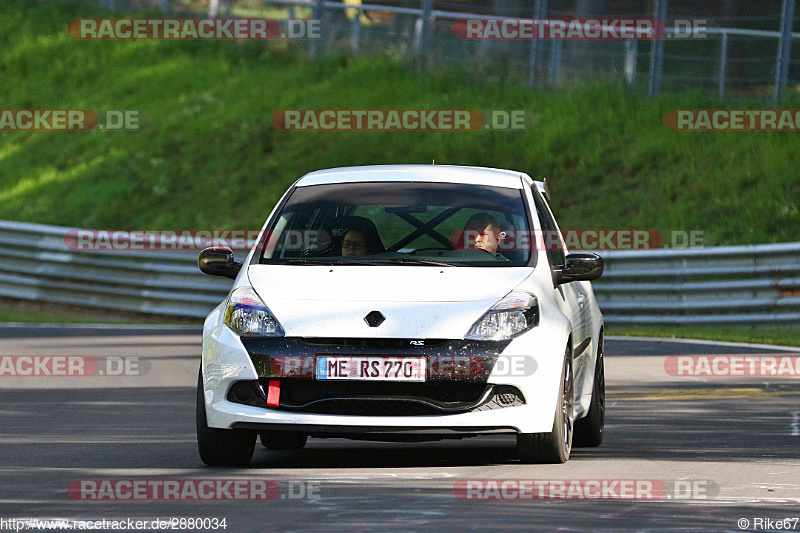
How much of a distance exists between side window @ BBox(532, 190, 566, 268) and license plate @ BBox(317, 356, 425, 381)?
136 centimetres

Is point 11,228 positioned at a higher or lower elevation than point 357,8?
lower

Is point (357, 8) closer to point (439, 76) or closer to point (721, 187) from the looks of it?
point (439, 76)

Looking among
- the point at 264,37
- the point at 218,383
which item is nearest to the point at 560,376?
the point at 218,383

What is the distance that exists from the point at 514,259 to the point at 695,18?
A: 54.3 feet

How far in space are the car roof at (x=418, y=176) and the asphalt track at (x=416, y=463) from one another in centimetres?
155

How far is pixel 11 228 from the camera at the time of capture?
2419 centimetres
